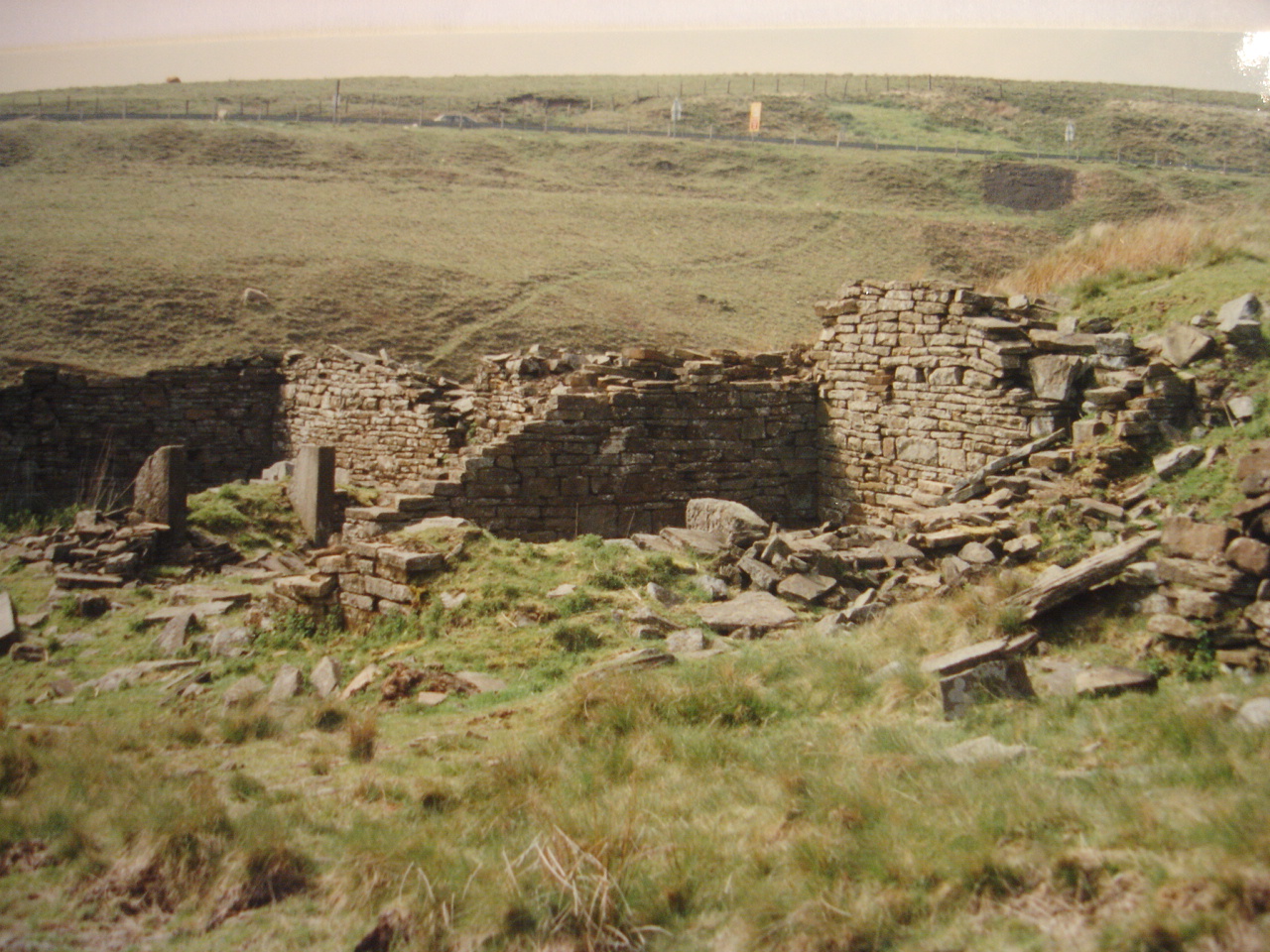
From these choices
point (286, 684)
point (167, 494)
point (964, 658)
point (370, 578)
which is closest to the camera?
point (964, 658)

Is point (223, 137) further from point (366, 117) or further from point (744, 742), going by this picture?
point (744, 742)

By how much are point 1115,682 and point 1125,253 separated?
349 inches

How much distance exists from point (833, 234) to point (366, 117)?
25678 millimetres

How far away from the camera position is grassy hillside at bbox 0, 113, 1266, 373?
2052cm

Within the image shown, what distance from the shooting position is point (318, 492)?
11758 millimetres

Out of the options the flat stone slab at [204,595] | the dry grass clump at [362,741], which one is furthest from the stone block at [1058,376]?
the flat stone slab at [204,595]

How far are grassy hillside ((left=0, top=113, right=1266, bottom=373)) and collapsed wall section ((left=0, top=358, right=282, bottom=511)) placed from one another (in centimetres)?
151

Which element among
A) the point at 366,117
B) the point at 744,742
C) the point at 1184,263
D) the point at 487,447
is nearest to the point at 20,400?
the point at 487,447

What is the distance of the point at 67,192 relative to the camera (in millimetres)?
27984

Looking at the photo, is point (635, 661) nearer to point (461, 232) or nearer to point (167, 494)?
point (167, 494)

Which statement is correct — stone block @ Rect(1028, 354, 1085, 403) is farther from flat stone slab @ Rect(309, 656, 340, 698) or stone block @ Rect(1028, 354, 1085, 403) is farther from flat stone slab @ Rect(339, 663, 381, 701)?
flat stone slab @ Rect(309, 656, 340, 698)

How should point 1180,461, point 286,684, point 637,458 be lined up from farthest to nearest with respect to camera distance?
point 637,458
point 1180,461
point 286,684

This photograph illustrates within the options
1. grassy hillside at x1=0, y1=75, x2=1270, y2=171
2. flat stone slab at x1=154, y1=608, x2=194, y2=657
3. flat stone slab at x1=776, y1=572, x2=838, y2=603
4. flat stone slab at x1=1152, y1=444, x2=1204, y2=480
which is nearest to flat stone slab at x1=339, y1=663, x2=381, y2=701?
flat stone slab at x1=154, y1=608, x2=194, y2=657

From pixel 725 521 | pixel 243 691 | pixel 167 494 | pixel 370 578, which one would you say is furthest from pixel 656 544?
pixel 167 494
